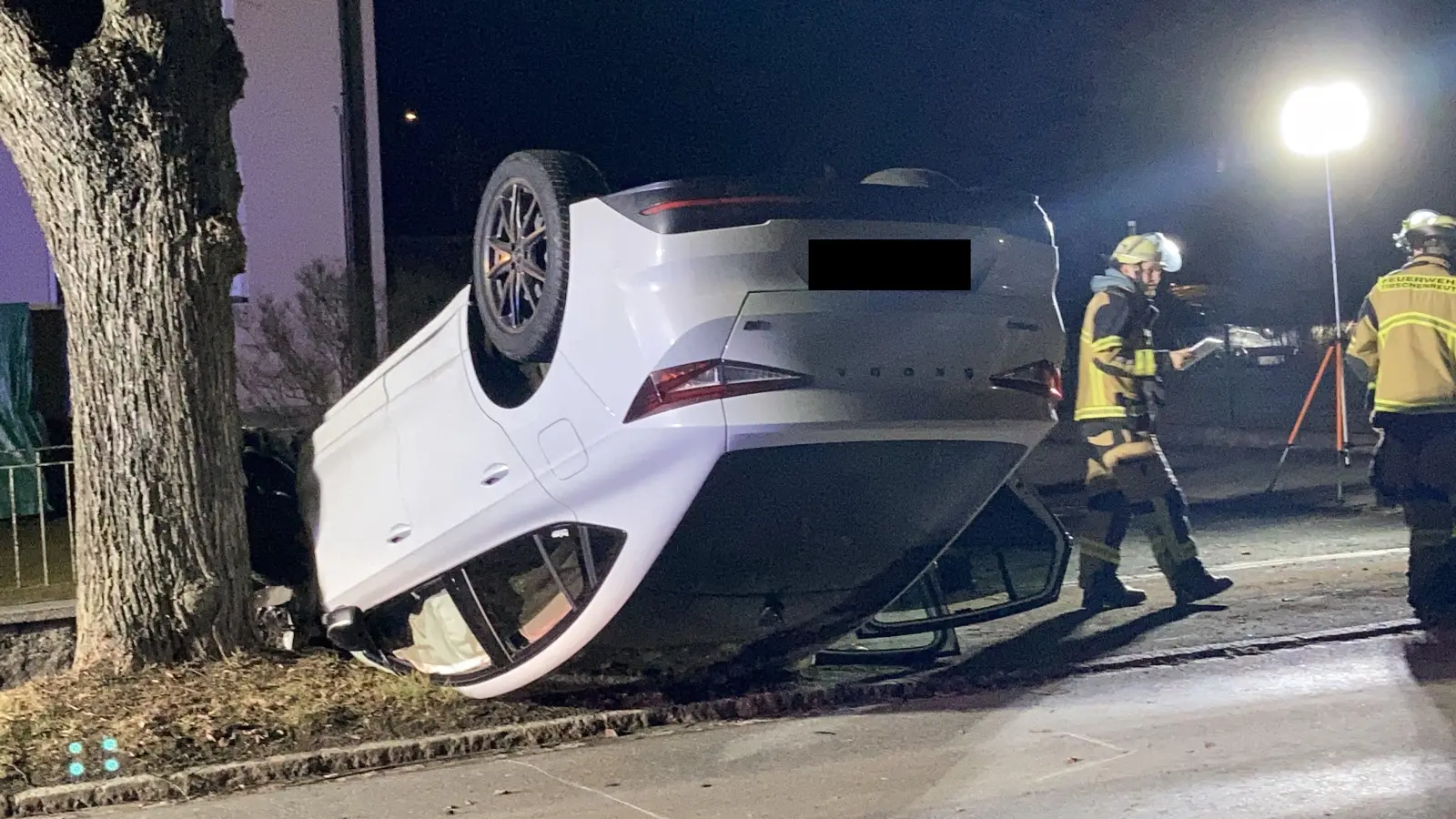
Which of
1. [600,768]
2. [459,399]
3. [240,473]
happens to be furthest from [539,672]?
[240,473]

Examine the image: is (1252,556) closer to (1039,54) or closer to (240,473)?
(240,473)

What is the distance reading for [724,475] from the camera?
4.57 m

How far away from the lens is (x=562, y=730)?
540 centimetres

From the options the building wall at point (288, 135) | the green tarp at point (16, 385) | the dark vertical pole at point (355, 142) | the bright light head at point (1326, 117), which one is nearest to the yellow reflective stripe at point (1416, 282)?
the bright light head at point (1326, 117)

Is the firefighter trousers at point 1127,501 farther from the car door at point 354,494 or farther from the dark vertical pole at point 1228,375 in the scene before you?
the dark vertical pole at point 1228,375

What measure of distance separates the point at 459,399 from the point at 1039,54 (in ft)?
75.7

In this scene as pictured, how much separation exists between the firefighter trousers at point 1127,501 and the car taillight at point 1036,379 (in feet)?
7.39

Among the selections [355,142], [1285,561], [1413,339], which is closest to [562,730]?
[1413,339]

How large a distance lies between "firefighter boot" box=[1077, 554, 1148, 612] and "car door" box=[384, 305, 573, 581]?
347 centimetres

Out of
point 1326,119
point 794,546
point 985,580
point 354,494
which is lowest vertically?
point 985,580

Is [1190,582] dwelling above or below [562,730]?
above

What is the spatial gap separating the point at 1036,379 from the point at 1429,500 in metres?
3.05

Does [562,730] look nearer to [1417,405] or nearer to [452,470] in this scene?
[452,470]

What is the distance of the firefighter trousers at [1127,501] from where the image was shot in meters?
7.16
